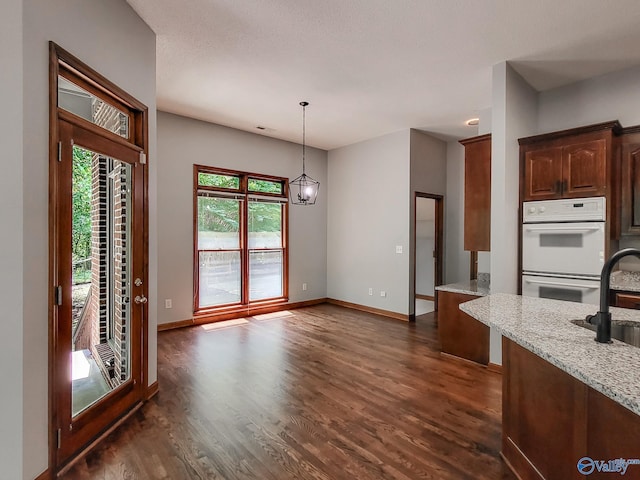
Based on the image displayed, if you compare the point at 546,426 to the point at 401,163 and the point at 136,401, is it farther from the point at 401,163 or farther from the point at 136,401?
the point at 401,163

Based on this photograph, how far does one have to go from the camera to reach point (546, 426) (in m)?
1.61

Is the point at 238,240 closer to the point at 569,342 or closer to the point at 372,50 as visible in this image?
the point at 372,50

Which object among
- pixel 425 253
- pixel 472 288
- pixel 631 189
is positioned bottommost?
pixel 472 288

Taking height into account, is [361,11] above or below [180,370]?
above

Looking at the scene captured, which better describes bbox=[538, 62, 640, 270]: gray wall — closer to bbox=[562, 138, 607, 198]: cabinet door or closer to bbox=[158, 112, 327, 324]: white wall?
bbox=[562, 138, 607, 198]: cabinet door

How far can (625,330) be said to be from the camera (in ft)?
5.30

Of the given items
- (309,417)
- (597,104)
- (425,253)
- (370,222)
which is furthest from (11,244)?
(425,253)

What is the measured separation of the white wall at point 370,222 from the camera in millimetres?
5559

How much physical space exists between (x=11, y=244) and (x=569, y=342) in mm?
2624

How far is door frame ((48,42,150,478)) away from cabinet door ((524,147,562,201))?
3.71 m

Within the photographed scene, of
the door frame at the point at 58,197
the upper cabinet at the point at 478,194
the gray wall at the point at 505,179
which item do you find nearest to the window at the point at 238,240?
the door frame at the point at 58,197

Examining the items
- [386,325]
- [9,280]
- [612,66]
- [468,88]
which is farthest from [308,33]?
[386,325]

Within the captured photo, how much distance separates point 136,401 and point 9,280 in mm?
1489

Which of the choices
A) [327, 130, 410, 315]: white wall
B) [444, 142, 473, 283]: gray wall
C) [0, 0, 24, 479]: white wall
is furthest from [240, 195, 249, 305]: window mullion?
[0, 0, 24, 479]: white wall
